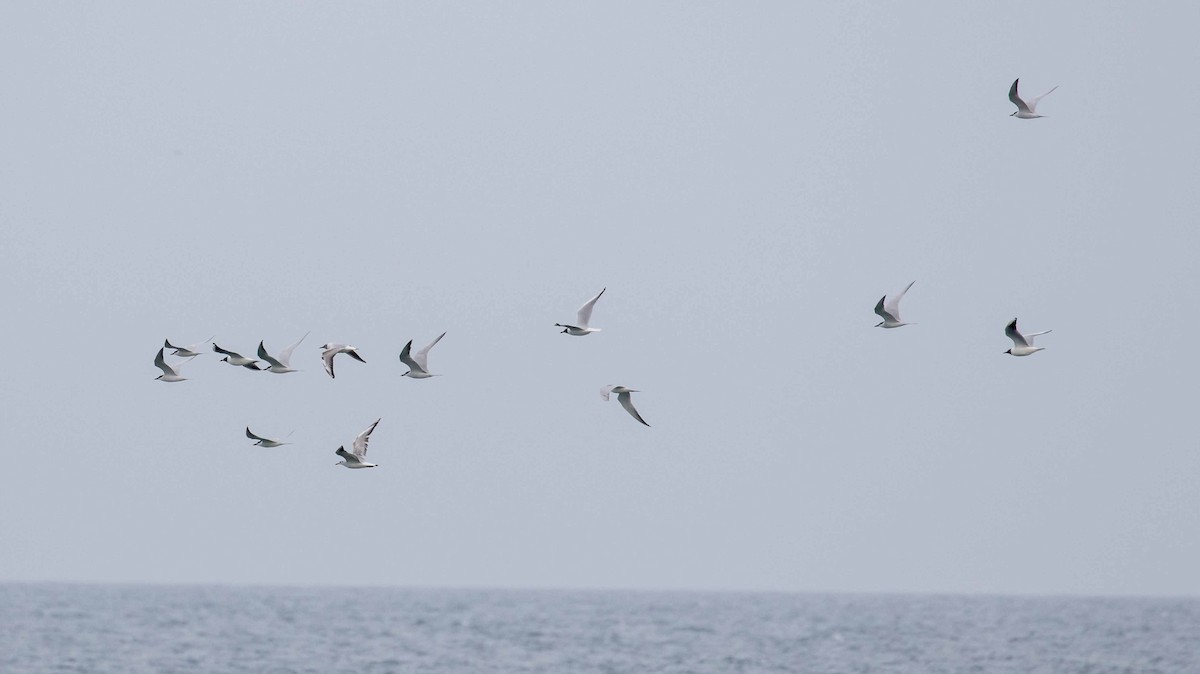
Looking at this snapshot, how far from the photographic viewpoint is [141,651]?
7350cm

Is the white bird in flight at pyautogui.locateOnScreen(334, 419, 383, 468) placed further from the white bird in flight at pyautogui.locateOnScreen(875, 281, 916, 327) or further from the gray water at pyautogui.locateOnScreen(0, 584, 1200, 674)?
the gray water at pyautogui.locateOnScreen(0, 584, 1200, 674)

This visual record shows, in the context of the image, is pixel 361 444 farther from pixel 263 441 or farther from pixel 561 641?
pixel 561 641

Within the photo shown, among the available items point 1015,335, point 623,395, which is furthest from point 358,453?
point 1015,335

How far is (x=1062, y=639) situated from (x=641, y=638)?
21.5 meters

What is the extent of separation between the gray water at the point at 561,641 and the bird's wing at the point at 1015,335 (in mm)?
33839

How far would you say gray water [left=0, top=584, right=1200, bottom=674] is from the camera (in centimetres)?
6900

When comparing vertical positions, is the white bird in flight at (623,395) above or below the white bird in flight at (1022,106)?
below

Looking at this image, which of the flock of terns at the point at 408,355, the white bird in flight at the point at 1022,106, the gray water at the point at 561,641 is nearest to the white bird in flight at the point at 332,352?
the flock of terns at the point at 408,355

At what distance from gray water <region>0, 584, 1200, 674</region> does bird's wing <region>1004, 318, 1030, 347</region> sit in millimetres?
33839

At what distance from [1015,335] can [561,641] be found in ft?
169

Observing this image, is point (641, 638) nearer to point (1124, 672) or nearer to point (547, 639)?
point (547, 639)

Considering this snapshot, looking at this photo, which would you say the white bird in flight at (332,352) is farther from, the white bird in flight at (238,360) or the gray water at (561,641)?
the gray water at (561,641)

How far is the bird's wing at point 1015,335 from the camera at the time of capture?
34.7 m

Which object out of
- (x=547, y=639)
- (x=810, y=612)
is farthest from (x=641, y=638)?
(x=810, y=612)
